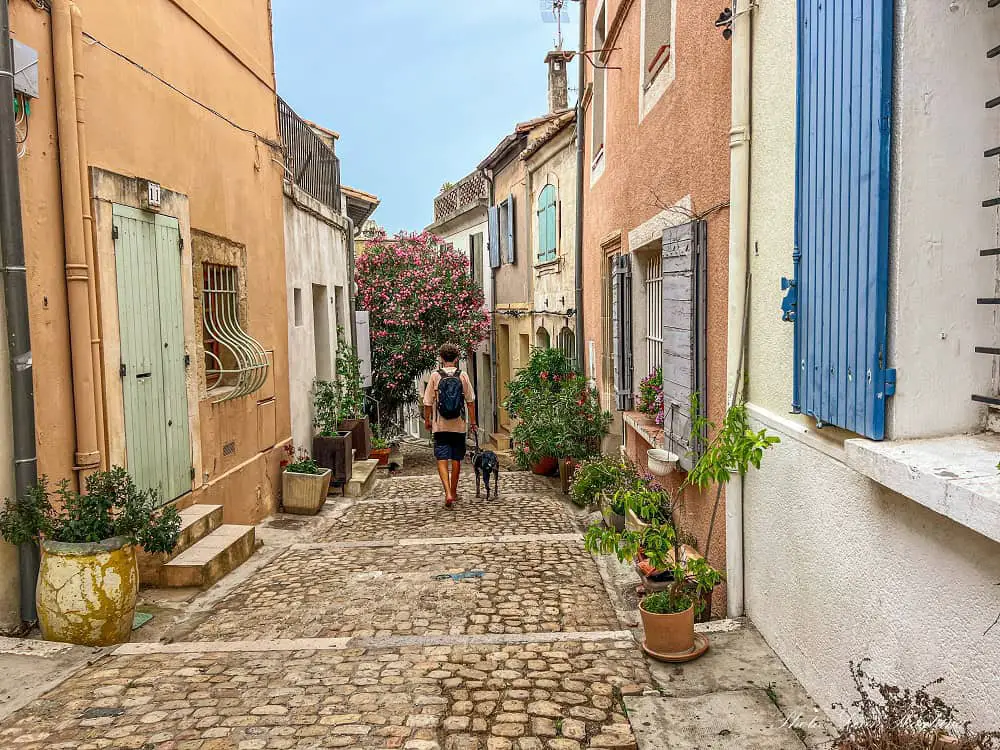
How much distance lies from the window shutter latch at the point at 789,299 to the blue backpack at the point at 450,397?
5.20 metres

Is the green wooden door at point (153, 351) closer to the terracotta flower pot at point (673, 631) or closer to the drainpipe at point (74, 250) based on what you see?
the drainpipe at point (74, 250)

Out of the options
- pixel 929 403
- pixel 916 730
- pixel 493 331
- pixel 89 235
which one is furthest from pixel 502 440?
pixel 916 730

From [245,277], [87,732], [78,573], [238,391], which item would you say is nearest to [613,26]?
[245,277]

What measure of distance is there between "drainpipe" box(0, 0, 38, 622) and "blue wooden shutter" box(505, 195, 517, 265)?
40.5 feet

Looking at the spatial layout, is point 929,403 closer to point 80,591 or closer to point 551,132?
point 80,591

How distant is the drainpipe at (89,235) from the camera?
15.9ft

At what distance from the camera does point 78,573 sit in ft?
13.9

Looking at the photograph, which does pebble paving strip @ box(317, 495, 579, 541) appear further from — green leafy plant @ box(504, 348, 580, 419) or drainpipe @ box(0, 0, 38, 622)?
drainpipe @ box(0, 0, 38, 622)

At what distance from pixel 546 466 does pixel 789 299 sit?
7.51 metres

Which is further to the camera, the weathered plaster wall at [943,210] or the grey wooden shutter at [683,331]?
the grey wooden shutter at [683,331]

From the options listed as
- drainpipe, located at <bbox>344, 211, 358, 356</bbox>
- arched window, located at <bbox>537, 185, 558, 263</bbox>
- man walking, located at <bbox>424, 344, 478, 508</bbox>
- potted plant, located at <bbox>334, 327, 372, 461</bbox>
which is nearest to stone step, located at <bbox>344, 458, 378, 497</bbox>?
potted plant, located at <bbox>334, 327, 372, 461</bbox>

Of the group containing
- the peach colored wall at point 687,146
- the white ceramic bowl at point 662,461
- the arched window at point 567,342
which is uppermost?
the peach colored wall at point 687,146

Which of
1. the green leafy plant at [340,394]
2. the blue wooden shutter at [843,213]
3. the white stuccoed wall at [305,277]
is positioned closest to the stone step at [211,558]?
the white stuccoed wall at [305,277]

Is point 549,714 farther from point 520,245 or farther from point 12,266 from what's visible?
point 520,245
